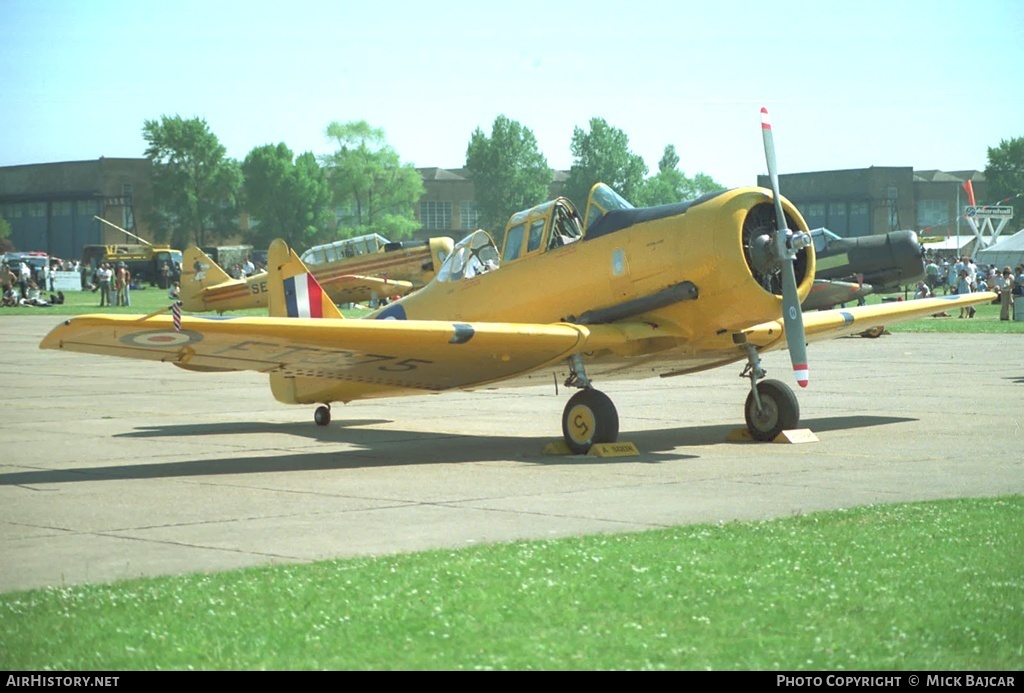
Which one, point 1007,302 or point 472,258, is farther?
point 1007,302

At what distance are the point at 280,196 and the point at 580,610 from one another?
131709 mm

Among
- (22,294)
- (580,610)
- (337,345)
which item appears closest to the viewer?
(580,610)

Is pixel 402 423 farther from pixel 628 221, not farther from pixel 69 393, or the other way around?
pixel 69 393

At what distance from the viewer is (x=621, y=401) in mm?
19547

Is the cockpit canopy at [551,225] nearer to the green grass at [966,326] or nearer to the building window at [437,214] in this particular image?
the green grass at [966,326]

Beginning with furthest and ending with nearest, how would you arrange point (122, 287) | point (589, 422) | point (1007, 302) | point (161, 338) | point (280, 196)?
point (280, 196)
point (122, 287)
point (1007, 302)
point (589, 422)
point (161, 338)

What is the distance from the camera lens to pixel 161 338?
11914mm

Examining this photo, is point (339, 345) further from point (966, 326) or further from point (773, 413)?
point (966, 326)

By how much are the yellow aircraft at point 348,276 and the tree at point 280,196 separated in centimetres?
8128

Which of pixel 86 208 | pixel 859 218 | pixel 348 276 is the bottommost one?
pixel 348 276

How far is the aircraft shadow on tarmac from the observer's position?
12156 mm

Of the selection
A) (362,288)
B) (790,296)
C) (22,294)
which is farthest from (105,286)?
(790,296)
